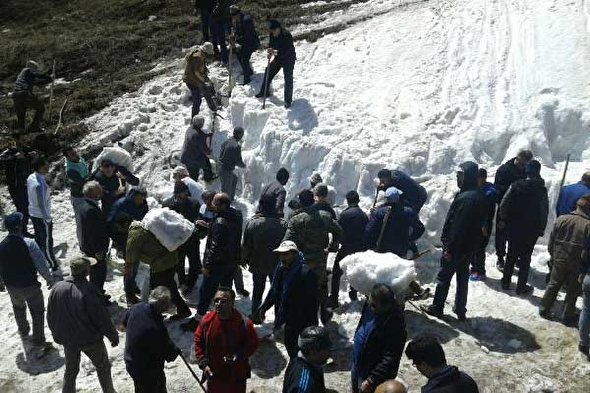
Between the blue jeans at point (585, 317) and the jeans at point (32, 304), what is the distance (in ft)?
25.2

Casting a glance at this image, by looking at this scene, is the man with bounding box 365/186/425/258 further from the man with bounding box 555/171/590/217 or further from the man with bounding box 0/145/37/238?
the man with bounding box 0/145/37/238

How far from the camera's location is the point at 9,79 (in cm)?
2039

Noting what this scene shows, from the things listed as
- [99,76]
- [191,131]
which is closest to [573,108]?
[191,131]

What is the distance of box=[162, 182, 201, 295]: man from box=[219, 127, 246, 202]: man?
216 cm

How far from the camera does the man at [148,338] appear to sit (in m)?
6.57

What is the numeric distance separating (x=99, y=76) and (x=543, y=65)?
12.7 metres

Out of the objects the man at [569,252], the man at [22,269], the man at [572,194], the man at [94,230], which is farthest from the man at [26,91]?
the man at [569,252]

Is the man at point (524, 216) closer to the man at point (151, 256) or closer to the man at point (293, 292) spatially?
the man at point (293, 292)

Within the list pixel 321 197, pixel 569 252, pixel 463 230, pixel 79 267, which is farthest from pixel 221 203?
pixel 569 252

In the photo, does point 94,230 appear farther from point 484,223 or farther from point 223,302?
point 484,223

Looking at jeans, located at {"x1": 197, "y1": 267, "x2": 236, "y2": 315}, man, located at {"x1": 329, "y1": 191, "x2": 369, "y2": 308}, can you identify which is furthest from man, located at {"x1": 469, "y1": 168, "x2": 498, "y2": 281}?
jeans, located at {"x1": 197, "y1": 267, "x2": 236, "y2": 315}

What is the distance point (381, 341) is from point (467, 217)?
10.9 feet

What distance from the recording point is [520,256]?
32.0ft

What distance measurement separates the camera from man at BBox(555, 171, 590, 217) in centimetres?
935
